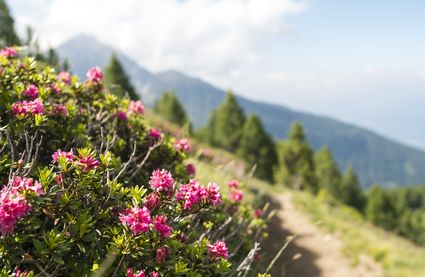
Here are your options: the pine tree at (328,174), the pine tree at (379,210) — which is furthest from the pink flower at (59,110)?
the pine tree at (379,210)

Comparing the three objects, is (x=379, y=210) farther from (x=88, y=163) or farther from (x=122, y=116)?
(x=88, y=163)

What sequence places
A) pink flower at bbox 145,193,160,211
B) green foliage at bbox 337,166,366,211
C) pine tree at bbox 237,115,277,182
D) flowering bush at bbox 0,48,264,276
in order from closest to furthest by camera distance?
1. flowering bush at bbox 0,48,264,276
2. pink flower at bbox 145,193,160,211
3. pine tree at bbox 237,115,277,182
4. green foliage at bbox 337,166,366,211

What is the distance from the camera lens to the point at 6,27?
400 inches

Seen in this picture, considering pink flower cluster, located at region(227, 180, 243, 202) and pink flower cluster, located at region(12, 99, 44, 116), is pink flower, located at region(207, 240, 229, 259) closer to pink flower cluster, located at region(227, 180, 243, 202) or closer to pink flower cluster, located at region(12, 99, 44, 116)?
pink flower cluster, located at region(12, 99, 44, 116)

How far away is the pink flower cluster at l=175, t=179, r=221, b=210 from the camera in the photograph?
2.97 metres

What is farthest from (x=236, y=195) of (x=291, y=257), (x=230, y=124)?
(x=230, y=124)

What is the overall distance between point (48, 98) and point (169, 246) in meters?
2.60

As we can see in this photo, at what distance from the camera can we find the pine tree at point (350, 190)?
233ft

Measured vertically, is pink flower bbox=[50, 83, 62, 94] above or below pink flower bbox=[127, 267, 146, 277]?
above

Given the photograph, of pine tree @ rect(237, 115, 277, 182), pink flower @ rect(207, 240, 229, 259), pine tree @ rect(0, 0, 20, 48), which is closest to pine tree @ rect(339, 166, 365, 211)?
pine tree @ rect(237, 115, 277, 182)

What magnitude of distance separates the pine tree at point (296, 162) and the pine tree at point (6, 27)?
48.9 meters

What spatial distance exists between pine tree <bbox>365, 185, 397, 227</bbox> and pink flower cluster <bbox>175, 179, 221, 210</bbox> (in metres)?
75.5

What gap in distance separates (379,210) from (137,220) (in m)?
78.2

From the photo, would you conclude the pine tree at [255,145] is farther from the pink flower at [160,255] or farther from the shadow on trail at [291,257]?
the pink flower at [160,255]
